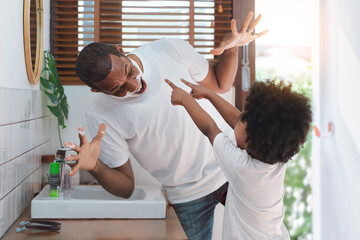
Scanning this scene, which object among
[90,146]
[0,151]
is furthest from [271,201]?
[0,151]

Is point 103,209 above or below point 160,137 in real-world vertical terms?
below

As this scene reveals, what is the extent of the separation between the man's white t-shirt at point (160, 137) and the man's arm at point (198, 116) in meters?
0.27

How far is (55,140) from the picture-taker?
2473mm

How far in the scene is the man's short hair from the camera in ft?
5.49

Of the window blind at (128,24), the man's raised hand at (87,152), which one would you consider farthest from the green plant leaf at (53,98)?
the man's raised hand at (87,152)

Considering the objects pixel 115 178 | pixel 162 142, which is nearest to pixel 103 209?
pixel 115 178

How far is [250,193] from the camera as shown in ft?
4.98

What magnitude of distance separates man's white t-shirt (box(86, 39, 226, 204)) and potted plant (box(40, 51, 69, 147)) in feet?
1.13

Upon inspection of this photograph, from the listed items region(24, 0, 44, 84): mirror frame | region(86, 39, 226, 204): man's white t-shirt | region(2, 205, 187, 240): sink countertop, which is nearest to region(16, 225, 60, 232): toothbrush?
region(2, 205, 187, 240): sink countertop

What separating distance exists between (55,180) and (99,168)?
245 millimetres

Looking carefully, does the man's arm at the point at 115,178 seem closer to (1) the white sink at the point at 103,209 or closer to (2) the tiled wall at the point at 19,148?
(1) the white sink at the point at 103,209

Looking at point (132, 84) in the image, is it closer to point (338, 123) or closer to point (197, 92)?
point (197, 92)

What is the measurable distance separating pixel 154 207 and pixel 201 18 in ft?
3.91

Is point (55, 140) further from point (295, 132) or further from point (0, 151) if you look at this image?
point (295, 132)
